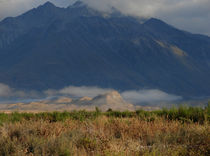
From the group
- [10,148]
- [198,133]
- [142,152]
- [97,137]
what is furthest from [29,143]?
[198,133]

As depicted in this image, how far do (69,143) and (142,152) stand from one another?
2237 millimetres

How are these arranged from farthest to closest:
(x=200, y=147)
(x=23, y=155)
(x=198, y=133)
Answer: (x=198, y=133), (x=200, y=147), (x=23, y=155)

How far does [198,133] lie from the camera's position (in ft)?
34.9

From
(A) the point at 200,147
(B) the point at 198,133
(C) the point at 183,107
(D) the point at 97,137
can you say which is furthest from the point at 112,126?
(C) the point at 183,107

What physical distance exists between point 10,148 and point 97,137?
9.10ft

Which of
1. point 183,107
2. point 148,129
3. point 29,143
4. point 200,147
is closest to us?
point 200,147

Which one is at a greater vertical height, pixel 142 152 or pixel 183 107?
pixel 183 107

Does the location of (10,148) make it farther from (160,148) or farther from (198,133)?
(198,133)

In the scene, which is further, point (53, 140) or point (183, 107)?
point (183, 107)

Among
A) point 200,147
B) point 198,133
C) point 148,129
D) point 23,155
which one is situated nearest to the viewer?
point 23,155

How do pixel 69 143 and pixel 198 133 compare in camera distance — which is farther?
pixel 198 133

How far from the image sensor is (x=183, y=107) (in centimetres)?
1888

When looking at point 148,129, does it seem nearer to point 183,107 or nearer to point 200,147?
point 200,147

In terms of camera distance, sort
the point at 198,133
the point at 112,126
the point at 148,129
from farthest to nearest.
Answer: the point at 112,126 < the point at 148,129 < the point at 198,133
